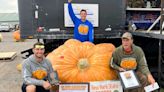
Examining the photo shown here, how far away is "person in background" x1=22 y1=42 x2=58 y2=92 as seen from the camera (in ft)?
16.3

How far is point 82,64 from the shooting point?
6008 mm

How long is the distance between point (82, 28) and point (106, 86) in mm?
1700

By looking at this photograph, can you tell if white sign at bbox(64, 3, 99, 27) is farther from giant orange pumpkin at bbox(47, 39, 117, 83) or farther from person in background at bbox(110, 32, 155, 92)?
person in background at bbox(110, 32, 155, 92)

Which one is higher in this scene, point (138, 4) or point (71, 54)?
point (138, 4)

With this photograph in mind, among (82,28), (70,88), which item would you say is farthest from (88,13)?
(70,88)

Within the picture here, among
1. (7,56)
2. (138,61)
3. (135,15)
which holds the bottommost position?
(7,56)

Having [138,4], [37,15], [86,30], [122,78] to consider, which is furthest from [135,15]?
[122,78]

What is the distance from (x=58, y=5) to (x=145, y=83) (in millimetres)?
2732

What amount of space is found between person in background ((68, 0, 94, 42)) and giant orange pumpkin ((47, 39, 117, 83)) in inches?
22.9

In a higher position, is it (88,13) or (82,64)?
(88,13)

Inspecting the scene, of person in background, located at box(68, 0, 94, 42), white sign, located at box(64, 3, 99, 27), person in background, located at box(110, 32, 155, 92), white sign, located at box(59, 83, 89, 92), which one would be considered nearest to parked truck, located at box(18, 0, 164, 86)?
white sign, located at box(64, 3, 99, 27)

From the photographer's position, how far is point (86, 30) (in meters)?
7.03

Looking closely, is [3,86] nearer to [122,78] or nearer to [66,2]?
[66,2]

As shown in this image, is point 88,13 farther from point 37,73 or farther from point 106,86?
point 37,73
